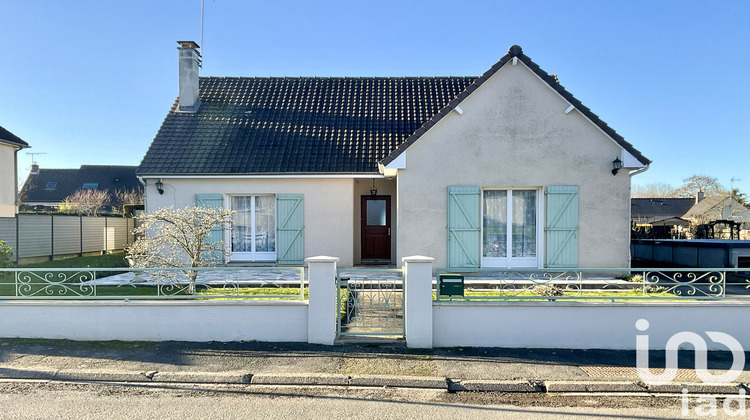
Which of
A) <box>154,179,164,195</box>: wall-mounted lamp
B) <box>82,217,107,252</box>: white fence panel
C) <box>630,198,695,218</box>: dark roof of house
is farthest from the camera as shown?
<box>630,198,695,218</box>: dark roof of house

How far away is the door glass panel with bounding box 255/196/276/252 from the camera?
38.7 feet

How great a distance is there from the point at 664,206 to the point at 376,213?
40.1 m

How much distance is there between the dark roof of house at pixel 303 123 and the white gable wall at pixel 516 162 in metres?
0.29

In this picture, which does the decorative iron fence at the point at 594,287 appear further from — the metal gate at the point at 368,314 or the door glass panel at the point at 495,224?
the metal gate at the point at 368,314

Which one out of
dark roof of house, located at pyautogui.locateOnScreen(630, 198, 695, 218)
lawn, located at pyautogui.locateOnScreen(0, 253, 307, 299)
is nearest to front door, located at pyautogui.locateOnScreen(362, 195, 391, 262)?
lawn, located at pyautogui.locateOnScreen(0, 253, 307, 299)

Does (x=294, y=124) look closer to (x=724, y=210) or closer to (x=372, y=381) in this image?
(x=372, y=381)

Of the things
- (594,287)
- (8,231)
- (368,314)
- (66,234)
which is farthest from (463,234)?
(66,234)

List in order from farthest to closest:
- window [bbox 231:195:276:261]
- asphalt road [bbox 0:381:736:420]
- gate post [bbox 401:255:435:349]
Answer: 1. window [bbox 231:195:276:261]
2. gate post [bbox 401:255:435:349]
3. asphalt road [bbox 0:381:736:420]

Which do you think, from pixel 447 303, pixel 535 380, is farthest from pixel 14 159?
pixel 535 380

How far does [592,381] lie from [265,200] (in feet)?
30.3

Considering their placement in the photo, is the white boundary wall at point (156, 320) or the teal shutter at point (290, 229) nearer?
the white boundary wall at point (156, 320)

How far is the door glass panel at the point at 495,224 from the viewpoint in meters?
10.4

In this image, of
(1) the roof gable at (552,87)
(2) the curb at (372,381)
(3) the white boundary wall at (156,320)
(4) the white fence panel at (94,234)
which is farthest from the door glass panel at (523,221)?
(4) the white fence panel at (94,234)

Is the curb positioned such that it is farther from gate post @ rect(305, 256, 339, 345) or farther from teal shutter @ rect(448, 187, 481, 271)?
teal shutter @ rect(448, 187, 481, 271)
